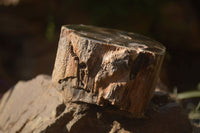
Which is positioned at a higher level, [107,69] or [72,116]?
[107,69]

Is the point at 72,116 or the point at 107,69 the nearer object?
the point at 107,69

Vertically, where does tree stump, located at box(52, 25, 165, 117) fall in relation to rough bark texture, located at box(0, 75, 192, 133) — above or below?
above

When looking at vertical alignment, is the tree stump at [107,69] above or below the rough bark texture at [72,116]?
above

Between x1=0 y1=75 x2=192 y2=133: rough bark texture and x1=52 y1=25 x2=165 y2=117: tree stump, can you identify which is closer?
x1=52 y1=25 x2=165 y2=117: tree stump

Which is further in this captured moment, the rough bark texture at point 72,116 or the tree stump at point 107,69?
the rough bark texture at point 72,116

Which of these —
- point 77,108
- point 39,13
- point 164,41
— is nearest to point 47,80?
point 77,108
